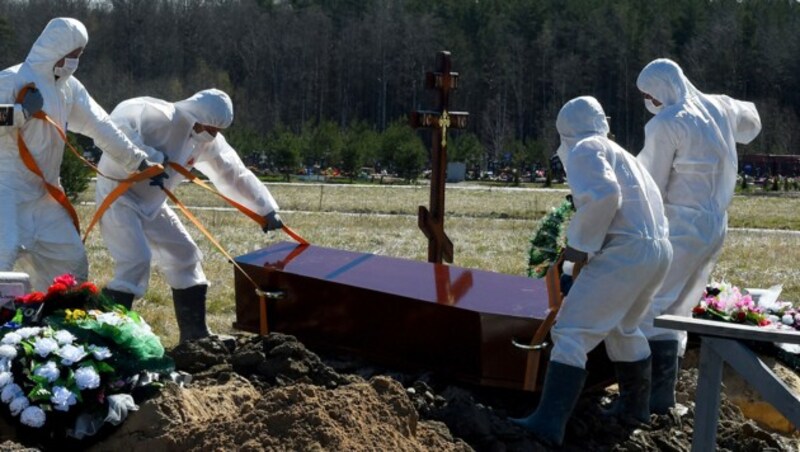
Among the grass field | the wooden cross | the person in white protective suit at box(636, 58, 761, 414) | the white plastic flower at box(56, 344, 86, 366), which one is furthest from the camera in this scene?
the grass field

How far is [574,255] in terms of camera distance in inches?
264

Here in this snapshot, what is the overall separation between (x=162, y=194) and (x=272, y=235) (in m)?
12.2

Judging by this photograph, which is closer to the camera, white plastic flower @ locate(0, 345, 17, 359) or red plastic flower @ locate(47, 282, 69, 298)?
white plastic flower @ locate(0, 345, 17, 359)

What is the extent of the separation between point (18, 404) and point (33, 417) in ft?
0.32

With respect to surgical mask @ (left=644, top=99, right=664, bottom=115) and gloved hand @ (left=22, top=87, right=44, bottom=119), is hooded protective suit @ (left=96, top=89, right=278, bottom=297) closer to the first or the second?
gloved hand @ (left=22, top=87, right=44, bottom=119)

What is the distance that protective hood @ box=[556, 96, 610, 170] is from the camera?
22.8ft

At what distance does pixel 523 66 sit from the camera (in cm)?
9306

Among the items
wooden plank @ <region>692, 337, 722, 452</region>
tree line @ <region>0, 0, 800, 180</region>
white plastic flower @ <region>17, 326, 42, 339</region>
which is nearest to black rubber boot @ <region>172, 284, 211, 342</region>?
white plastic flower @ <region>17, 326, 42, 339</region>

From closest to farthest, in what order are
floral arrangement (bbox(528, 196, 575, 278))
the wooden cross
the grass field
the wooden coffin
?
the wooden coffin
floral arrangement (bbox(528, 196, 575, 278))
the wooden cross
the grass field

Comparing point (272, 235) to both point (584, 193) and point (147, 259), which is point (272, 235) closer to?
point (147, 259)

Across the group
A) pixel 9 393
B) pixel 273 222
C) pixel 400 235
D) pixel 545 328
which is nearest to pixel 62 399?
pixel 9 393

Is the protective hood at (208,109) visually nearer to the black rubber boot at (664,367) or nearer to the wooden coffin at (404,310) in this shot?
the wooden coffin at (404,310)

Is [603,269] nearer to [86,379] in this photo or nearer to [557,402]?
[557,402]

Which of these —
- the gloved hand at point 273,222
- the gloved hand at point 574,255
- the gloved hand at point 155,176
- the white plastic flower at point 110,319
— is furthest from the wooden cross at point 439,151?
the white plastic flower at point 110,319
